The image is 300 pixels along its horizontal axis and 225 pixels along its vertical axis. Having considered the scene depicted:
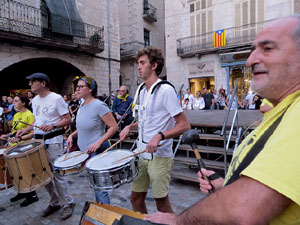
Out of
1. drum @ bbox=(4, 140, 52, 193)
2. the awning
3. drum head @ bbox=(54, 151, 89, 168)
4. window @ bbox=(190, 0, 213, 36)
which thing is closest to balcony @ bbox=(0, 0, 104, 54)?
the awning

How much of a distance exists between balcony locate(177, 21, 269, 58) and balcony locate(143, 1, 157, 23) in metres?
5.87

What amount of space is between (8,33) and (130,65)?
11.1 metres

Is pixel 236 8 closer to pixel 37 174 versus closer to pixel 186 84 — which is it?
pixel 186 84

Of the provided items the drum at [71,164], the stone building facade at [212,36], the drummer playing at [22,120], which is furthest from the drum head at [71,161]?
the stone building facade at [212,36]

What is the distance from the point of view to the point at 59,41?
461 inches

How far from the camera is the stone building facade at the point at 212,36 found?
1385 cm

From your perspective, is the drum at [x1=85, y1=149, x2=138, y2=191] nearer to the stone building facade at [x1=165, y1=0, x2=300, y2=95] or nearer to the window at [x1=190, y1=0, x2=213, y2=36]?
the stone building facade at [x1=165, y1=0, x2=300, y2=95]

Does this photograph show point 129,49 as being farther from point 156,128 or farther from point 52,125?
point 156,128

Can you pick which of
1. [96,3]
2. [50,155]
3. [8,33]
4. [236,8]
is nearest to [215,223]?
[50,155]

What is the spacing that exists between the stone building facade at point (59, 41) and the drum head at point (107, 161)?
34.0 ft

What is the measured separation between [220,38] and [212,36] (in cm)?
76

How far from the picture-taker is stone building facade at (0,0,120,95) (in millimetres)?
10352

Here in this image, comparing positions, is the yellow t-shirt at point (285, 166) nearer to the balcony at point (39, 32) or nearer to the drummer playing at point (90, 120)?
the drummer playing at point (90, 120)

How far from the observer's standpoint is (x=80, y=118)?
284 centimetres
